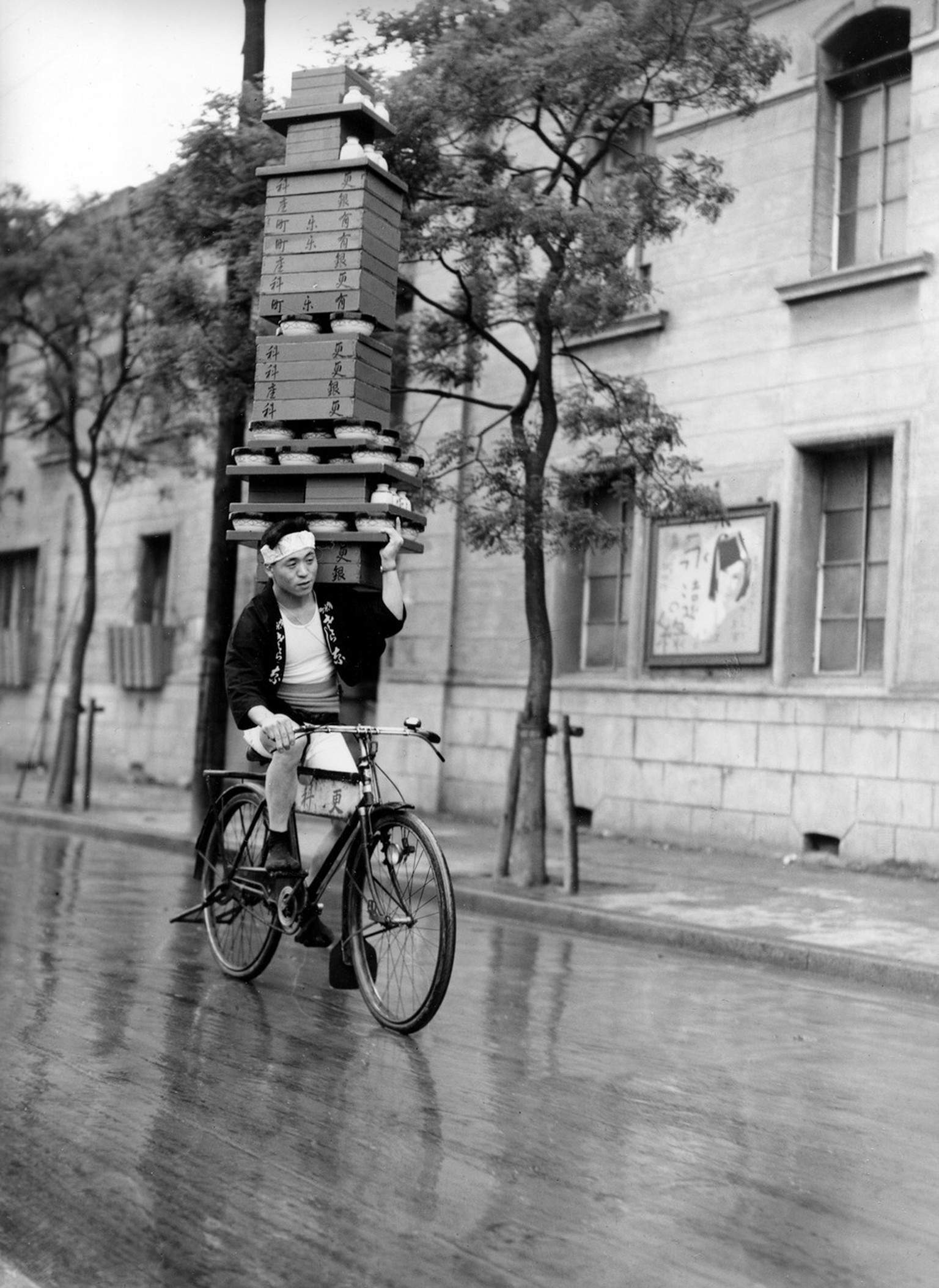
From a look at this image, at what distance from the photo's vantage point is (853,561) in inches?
551

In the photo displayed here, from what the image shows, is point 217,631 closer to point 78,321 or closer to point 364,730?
point 78,321

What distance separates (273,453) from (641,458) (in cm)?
509

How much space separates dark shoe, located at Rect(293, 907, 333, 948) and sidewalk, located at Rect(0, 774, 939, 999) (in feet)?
10.9

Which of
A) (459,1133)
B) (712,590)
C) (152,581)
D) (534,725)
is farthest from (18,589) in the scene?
(459,1133)

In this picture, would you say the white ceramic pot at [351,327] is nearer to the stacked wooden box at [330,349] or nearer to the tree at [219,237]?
the stacked wooden box at [330,349]

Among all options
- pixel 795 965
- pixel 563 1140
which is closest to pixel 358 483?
pixel 563 1140

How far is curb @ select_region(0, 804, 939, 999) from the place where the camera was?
26.5 ft

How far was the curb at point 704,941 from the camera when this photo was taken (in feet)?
26.5

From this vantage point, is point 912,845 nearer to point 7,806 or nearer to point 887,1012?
point 887,1012

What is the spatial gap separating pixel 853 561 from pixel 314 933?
8.92m

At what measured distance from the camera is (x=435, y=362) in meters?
12.3

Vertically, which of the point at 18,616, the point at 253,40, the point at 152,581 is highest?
the point at 253,40

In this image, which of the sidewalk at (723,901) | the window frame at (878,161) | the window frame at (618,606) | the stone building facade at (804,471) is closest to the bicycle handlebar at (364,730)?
the sidewalk at (723,901)

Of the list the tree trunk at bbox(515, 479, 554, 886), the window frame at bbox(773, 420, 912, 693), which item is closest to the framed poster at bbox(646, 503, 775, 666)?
the window frame at bbox(773, 420, 912, 693)
